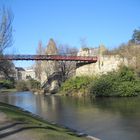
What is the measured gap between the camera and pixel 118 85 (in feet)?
171

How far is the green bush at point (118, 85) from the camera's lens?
51141 mm

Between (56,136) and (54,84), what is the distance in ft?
208

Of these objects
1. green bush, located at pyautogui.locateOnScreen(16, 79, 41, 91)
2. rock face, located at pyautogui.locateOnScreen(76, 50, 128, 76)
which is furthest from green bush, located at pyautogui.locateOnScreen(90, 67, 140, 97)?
green bush, located at pyautogui.locateOnScreen(16, 79, 41, 91)

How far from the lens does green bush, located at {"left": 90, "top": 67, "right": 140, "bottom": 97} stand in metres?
51.1

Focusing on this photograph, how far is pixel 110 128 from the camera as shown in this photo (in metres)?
22.1

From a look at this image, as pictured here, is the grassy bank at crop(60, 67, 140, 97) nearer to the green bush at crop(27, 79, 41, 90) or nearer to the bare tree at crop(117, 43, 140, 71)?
the bare tree at crop(117, 43, 140, 71)

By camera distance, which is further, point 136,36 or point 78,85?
point 136,36

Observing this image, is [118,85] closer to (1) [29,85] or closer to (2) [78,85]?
(2) [78,85]

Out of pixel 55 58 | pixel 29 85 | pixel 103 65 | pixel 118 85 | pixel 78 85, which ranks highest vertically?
pixel 55 58

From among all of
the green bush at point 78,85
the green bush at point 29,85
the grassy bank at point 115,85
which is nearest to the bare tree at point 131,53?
the grassy bank at point 115,85

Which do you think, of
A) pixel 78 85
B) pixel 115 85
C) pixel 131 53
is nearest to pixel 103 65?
pixel 131 53

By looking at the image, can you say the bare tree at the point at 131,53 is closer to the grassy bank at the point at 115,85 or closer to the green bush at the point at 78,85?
the grassy bank at the point at 115,85

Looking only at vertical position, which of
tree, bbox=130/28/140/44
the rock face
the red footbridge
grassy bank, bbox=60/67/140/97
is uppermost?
tree, bbox=130/28/140/44

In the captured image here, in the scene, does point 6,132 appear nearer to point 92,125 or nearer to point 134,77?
point 92,125
